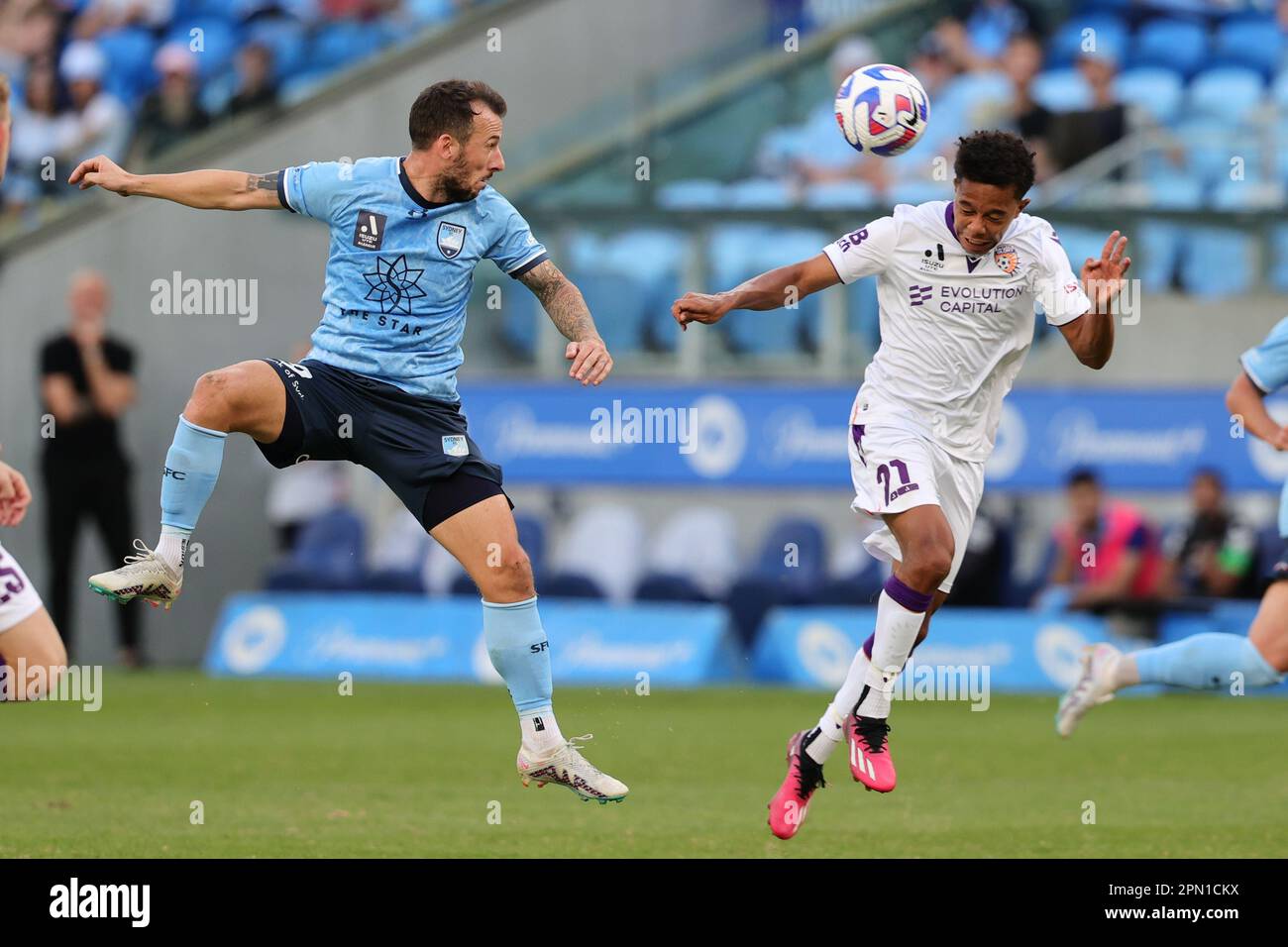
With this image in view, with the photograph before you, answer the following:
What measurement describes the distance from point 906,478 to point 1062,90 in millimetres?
11651

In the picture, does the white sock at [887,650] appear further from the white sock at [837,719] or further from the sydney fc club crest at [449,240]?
the sydney fc club crest at [449,240]

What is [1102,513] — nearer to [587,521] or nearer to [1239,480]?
[1239,480]

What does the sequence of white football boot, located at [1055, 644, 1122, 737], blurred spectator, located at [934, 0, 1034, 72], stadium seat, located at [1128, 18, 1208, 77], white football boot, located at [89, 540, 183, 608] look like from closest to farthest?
white football boot, located at [89, 540, 183, 608] → white football boot, located at [1055, 644, 1122, 737] → blurred spectator, located at [934, 0, 1034, 72] → stadium seat, located at [1128, 18, 1208, 77]

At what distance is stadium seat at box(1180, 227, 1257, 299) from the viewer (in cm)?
1766

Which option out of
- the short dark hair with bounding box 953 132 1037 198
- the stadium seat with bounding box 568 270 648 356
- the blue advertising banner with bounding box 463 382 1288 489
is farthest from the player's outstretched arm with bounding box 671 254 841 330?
the stadium seat with bounding box 568 270 648 356

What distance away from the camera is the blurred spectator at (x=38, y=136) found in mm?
20859

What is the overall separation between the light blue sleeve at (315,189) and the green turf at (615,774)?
8.45 feet

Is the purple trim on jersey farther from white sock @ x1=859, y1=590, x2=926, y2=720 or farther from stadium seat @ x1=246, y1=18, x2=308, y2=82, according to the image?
stadium seat @ x1=246, y1=18, x2=308, y2=82

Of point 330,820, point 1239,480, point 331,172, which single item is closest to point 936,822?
point 330,820

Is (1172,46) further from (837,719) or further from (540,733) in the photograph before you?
(540,733)

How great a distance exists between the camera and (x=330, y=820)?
9.38 metres

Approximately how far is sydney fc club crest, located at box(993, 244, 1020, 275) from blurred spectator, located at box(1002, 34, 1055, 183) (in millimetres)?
9310

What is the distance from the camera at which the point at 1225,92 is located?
64.5 ft

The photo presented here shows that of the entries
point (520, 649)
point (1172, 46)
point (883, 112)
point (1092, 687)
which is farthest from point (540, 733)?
point (1172, 46)
